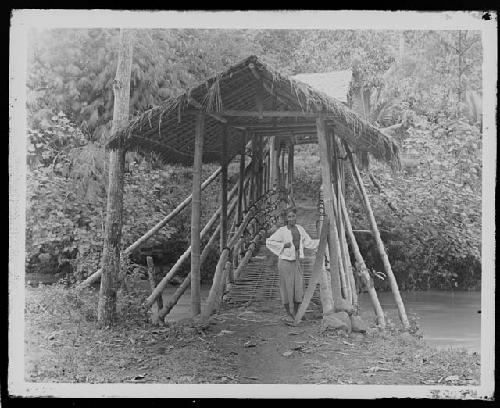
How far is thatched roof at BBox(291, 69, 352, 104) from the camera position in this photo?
11.1 m

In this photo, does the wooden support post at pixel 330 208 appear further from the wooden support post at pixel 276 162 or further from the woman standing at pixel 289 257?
the wooden support post at pixel 276 162

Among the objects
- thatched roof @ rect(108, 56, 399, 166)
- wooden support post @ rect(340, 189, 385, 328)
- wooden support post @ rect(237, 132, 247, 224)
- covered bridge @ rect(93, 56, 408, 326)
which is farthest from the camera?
wooden support post @ rect(237, 132, 247, 224)

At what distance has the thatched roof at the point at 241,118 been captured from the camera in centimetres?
690

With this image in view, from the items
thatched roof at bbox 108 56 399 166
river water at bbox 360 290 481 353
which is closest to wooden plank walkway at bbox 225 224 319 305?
river water at bbox 360 290 481 353

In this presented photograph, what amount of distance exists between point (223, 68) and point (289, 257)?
159 inches

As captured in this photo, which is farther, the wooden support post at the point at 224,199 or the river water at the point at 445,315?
the wooden support post at the point at 224,199

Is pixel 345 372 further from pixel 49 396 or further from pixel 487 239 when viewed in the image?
pixel 49 396

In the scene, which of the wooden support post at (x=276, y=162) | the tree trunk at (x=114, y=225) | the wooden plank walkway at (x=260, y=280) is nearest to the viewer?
the tree trunk at (x=114, y=225)

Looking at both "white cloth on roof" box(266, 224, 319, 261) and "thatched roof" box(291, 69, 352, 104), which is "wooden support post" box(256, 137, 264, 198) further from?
"white cloth on roof" box(266, 224, 319, 261)

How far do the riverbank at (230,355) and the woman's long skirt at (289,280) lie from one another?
329mm

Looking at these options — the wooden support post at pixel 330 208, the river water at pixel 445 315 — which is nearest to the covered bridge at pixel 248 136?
the wooden support post at pixel 330 208

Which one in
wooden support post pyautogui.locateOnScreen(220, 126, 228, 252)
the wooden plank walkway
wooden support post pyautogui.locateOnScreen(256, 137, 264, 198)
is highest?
wooden support post pyautogui.locateOnScreen(256, 137, 264, 198)

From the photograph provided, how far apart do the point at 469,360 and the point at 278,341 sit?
1990 millimetres

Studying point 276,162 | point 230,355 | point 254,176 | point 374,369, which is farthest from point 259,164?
point 374,369
